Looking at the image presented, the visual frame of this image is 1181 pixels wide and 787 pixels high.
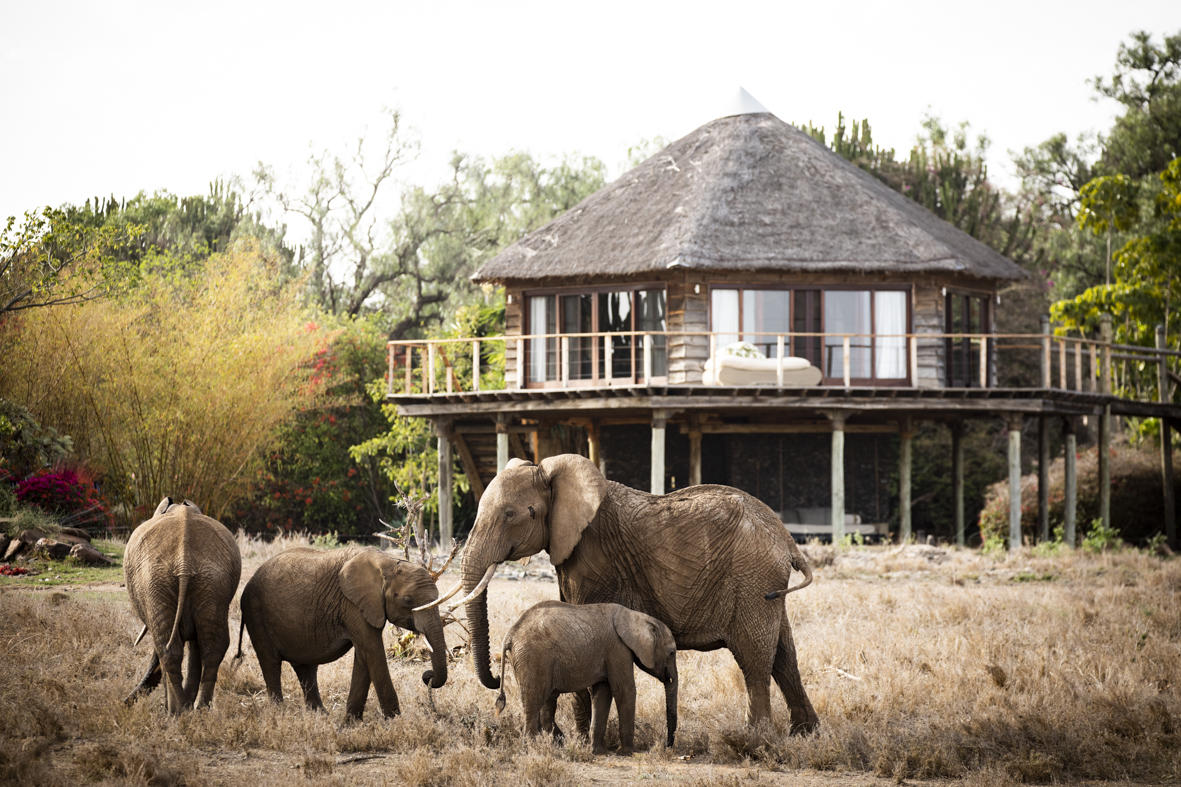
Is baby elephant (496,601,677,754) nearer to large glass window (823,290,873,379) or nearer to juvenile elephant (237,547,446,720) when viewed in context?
juvenile elephant (237,547,446,720)

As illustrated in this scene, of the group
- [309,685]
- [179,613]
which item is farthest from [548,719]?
[179,613]

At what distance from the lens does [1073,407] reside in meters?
23.9

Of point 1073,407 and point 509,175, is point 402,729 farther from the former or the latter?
point 509,175

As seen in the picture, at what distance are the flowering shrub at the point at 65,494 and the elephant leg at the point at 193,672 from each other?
35.0 ft

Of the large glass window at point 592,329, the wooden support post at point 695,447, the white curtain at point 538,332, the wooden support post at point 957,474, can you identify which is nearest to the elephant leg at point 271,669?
the wooden support post at point 695,447

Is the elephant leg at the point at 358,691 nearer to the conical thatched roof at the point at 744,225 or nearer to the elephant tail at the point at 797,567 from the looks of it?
the elephant tail at the point at 797,567

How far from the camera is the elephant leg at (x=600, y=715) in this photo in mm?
7980

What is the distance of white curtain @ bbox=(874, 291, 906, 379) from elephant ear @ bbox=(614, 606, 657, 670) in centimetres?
1788

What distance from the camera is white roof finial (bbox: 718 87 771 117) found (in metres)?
29.1

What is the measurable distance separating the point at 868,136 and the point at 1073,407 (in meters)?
15.4

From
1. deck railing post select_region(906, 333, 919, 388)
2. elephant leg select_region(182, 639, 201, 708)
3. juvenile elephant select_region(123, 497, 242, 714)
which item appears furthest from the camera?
deck railing post select_region(906, 333, 919, 388)

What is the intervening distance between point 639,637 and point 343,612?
1904 mm

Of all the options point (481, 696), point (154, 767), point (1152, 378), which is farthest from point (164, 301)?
point (1152, 378)

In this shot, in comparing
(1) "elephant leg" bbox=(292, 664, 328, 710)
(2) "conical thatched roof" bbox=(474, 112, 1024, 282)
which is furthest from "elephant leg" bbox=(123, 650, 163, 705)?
(2) "conical thatched roof" bbox=(474, 112, 1024, 282)
